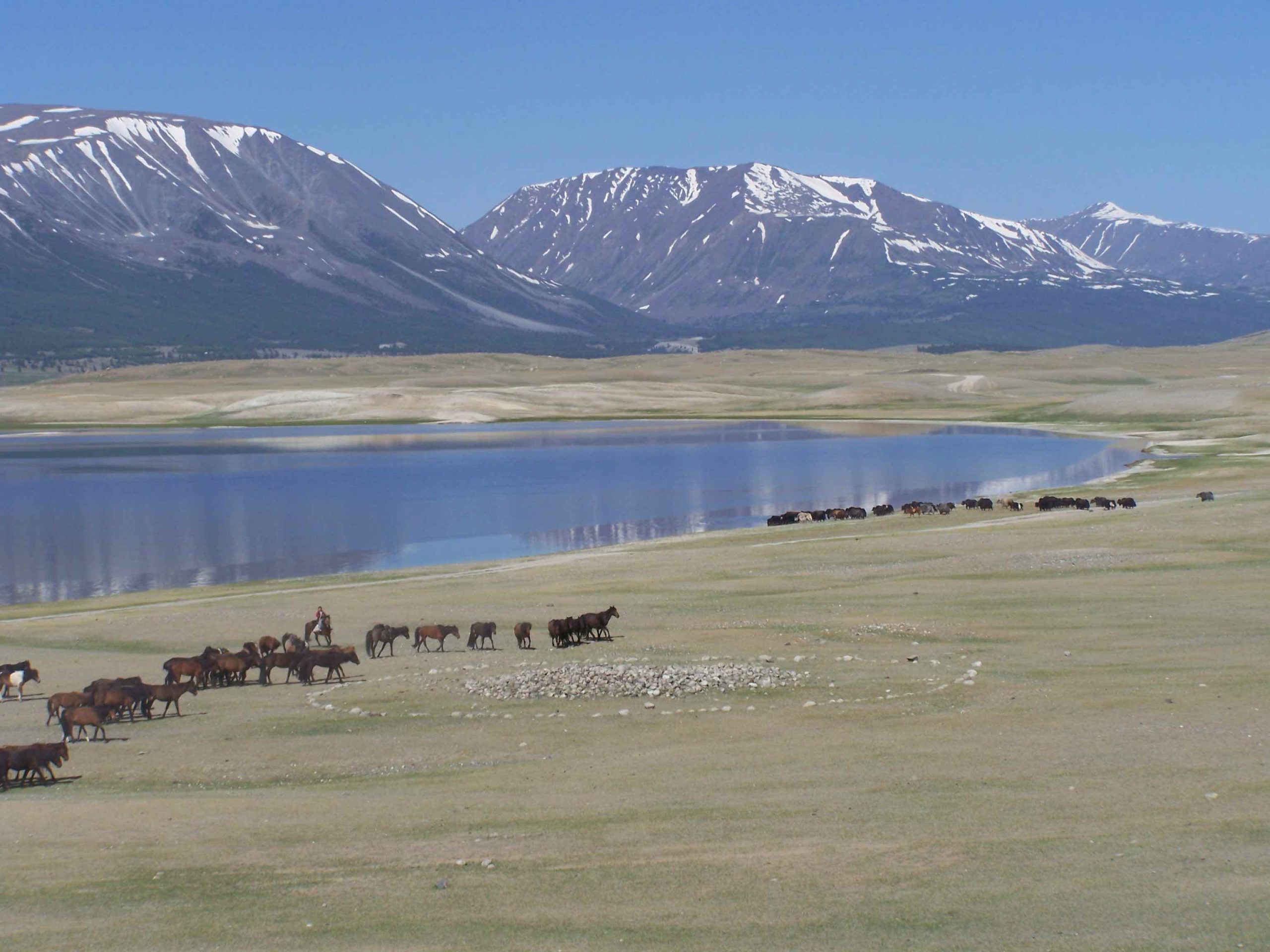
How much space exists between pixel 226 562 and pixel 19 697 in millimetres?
29914

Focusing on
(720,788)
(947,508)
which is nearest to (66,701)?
(720,788)

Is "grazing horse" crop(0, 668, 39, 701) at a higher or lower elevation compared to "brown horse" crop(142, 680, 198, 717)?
higher

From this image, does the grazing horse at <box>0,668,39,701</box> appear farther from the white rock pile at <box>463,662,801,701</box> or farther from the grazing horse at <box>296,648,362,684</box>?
the white rock pile at <box>463,662,801,701</box>

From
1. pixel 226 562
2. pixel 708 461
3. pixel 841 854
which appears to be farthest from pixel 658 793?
pixel 708 461

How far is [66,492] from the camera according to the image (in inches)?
3332

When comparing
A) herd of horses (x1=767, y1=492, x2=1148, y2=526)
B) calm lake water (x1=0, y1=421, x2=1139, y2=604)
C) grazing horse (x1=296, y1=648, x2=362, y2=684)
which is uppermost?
calm lake water (x1=0, y1=421, x2=1139, y2=604)

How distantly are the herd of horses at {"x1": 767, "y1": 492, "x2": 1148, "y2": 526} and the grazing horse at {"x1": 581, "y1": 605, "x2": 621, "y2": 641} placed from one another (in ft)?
95.3

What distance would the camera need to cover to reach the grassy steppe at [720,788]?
39.7 ft

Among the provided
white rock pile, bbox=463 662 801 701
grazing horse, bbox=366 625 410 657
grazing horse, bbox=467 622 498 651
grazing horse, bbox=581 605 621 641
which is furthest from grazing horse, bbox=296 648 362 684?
grazing horse, bbox=581 605 621 641

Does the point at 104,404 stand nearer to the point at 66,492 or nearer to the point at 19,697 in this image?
the point at 66,492

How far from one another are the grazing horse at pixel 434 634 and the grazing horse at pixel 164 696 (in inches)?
240

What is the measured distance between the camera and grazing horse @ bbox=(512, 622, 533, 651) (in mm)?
27688

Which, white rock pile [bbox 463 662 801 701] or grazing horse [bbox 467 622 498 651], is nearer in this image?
white rock pile [bbox 463 662 801 701]

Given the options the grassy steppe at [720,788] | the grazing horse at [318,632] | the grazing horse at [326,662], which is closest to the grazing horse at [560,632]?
the grassy steppe at [720,788]
